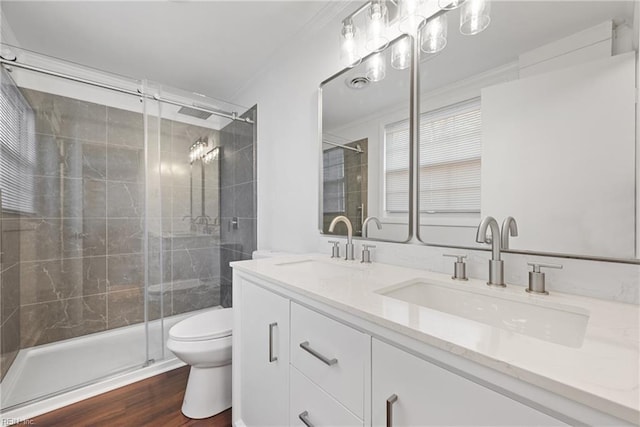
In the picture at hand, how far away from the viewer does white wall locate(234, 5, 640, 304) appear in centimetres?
118

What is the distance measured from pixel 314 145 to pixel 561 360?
1553 mm

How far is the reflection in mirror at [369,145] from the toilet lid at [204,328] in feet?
2.72

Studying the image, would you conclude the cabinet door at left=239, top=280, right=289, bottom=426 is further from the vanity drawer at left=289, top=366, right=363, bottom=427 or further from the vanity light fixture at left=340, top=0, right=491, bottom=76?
the vanity light fixture at left=340, top=0, right=491, bottom=76

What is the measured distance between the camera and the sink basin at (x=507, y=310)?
69 cm

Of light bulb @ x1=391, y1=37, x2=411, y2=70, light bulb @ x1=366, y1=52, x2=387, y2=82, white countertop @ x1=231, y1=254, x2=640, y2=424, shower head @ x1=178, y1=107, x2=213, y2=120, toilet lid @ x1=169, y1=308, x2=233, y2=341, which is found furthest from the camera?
shower head @ x1=178, y1=107, x2=213, y2=120

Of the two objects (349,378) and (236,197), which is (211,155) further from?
(349,378)

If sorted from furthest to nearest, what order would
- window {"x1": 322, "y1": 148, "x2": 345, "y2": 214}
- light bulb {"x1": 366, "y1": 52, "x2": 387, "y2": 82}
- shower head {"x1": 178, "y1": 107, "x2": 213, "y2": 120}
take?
shower head {"x1": 178, "y1": 107, "x2": 213, "y2": 120} → window {"x1": 322, "y1": 148, "x2": 345, "y2": 214} → light bulb {"x1": 366, "y1": 52, "x2": 387, "y2": 82}

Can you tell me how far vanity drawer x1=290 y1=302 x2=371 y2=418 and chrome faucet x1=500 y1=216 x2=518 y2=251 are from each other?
551mm

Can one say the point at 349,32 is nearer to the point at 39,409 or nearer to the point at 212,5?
the point at 212,5

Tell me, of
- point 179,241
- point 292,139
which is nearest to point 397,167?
point 292,139

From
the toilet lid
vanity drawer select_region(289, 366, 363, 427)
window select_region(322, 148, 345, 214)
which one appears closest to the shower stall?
the toilet lid

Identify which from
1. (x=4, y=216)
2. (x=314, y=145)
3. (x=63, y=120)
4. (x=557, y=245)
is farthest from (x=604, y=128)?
(x=63, y=120)

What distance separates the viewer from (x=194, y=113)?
7.84 feet

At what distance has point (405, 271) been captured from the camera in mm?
1148
